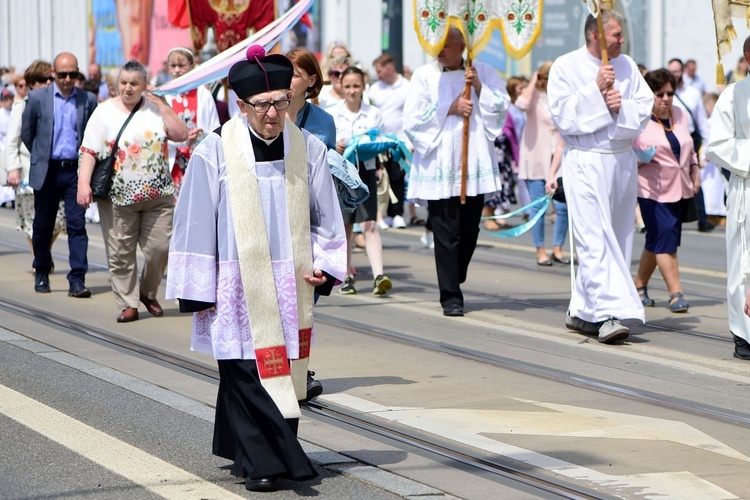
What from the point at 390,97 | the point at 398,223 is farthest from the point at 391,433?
the point at 398,223

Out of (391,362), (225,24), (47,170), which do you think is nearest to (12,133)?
(47,170)

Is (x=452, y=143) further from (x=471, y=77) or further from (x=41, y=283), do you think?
(x=41, y=283)

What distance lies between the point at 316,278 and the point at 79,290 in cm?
568

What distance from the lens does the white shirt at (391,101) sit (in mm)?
15359

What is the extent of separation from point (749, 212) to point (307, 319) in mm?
3669

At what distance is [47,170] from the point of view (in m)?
10.9

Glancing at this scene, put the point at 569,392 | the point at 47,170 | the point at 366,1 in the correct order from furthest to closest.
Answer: the point at 366,1 < the point at 47,170 < the point at 569,392

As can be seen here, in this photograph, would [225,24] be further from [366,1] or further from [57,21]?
[57,21]

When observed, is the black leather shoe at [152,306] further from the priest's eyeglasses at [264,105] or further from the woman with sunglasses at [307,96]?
the priest's eyeglasses at [264,105]

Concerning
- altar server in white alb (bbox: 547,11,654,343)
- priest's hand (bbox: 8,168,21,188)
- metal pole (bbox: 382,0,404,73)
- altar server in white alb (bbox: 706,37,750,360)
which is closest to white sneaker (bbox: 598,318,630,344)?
altar server in white alb (bbox: 547,11,654,343)

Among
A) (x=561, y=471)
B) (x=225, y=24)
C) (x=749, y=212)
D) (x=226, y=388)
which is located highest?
(x=225, y=24)

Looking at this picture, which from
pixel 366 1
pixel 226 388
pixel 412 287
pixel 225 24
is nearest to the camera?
pixel 226 388

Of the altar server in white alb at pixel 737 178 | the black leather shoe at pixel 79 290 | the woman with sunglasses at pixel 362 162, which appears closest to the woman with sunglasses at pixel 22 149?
the black leather shoe at pixel 79 290

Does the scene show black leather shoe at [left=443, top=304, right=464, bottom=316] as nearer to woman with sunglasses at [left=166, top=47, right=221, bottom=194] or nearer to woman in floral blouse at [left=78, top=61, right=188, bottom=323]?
woman in floral blouse at [left=78, top=61, right=188, bottom=323]
